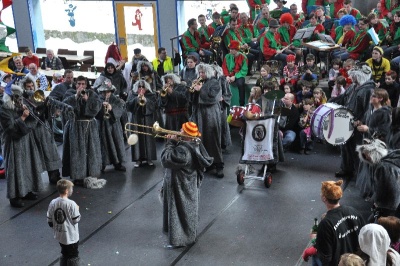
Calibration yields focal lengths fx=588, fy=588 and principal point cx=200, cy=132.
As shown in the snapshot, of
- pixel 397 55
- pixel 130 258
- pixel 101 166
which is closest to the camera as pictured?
pixel 130 258

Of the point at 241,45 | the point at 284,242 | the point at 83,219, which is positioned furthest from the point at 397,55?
the point at 83,219

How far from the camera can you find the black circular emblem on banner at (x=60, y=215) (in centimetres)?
640

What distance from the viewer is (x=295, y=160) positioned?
10.1 m

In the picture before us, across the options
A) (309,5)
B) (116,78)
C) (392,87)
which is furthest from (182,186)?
(309,5)

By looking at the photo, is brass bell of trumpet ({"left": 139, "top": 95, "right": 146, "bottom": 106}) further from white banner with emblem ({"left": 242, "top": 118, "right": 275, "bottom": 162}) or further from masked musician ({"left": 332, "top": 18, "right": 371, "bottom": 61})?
masked musician ({"left": 332, "top": 18, "right": 371, "bottom": 61})

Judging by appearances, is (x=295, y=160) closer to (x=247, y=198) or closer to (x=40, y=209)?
(x=247, y=198)

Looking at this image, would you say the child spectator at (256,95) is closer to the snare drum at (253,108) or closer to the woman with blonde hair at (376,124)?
the snare drum at (253,108)

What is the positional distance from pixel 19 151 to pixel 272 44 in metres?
6.16

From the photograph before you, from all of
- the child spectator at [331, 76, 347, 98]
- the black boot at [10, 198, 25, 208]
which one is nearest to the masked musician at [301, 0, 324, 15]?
the child spectator at [331, 76, 347, 98]

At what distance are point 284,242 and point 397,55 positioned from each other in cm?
601

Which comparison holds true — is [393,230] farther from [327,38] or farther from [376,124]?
[327,38]

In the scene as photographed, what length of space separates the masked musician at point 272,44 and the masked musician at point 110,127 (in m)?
4.08

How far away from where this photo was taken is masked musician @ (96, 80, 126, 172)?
30.7 ft

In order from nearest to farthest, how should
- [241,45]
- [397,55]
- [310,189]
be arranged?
[310,189], [397,55], [241,45]
